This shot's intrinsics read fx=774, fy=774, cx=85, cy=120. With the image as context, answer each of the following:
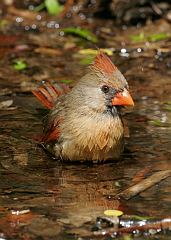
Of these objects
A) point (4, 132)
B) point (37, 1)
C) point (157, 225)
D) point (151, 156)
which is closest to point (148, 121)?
point (151, 156)

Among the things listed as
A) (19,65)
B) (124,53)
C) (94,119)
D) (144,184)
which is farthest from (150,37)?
(144,184)

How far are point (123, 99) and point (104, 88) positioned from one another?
19cm

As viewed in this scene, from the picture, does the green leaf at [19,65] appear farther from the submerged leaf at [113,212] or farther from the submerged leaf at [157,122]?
the submerged leaf at [113,212]

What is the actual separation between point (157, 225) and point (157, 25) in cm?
530

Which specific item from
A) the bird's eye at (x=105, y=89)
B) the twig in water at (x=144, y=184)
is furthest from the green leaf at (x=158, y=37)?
the twig in water at (x=144, y=184)

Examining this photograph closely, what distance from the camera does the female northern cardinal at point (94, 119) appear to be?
5.95m

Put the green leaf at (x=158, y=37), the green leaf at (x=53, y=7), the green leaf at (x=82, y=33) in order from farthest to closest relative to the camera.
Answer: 1. the green leaf at (x=53, y=7)
2. the green leaf at (x=82, y=33)
3. the green leaf at (x=158, y=37)

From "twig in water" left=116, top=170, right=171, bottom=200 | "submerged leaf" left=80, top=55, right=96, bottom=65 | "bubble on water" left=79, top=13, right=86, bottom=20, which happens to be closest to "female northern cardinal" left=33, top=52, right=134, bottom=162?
"twig in water" left=116, top=170, right=171, bottom=200

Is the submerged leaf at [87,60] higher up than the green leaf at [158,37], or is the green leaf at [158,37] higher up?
the green leaf at [158,37]

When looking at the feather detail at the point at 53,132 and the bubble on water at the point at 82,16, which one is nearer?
the feather detail at the point at 53,132

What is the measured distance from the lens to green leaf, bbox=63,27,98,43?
9.51 metres

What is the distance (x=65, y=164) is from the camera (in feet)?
19.9

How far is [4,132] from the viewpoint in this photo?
659 centimetres

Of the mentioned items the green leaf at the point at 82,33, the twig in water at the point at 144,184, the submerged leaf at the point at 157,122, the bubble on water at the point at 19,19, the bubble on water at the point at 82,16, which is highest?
the bubble on water at the point at 82,16
